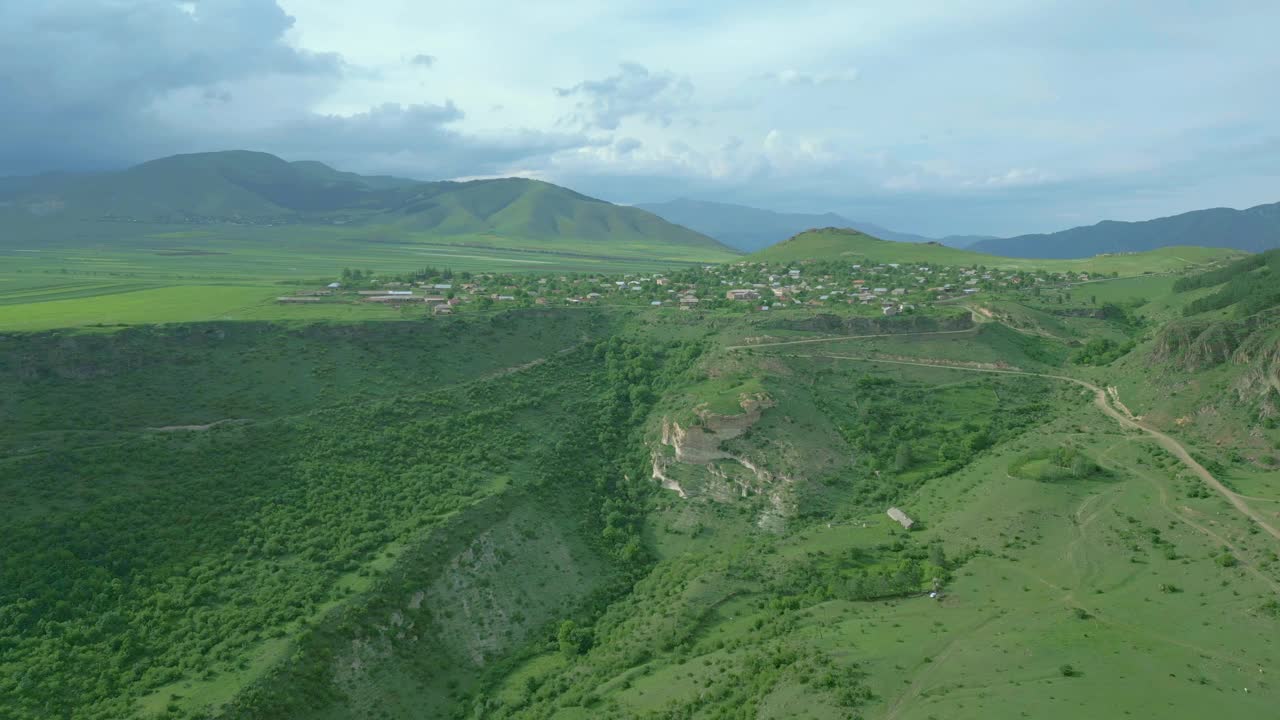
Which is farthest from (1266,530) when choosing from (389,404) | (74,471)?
(74,471)

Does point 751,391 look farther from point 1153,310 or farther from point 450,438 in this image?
point 1153,310

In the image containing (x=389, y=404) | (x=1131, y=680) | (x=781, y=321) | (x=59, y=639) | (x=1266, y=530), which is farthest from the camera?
(x=781, y=321)

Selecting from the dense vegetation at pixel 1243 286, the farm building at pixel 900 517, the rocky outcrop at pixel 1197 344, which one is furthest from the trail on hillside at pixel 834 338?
the farm building at pixel 900 517

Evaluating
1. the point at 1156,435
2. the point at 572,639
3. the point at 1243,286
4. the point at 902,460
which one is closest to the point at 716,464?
the point at 902,460

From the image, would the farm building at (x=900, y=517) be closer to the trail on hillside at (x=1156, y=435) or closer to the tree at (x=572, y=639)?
the trail on hillside at (x=1156, y=435)

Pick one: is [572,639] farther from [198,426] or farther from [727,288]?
[727,288]

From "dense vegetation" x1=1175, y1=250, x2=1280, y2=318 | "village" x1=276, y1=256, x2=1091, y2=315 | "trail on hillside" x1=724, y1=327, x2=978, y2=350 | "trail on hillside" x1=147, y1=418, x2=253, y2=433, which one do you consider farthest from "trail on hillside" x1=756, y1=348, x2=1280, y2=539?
"trail on hillside" x1=147, y1=418, x2=253, y2=433
